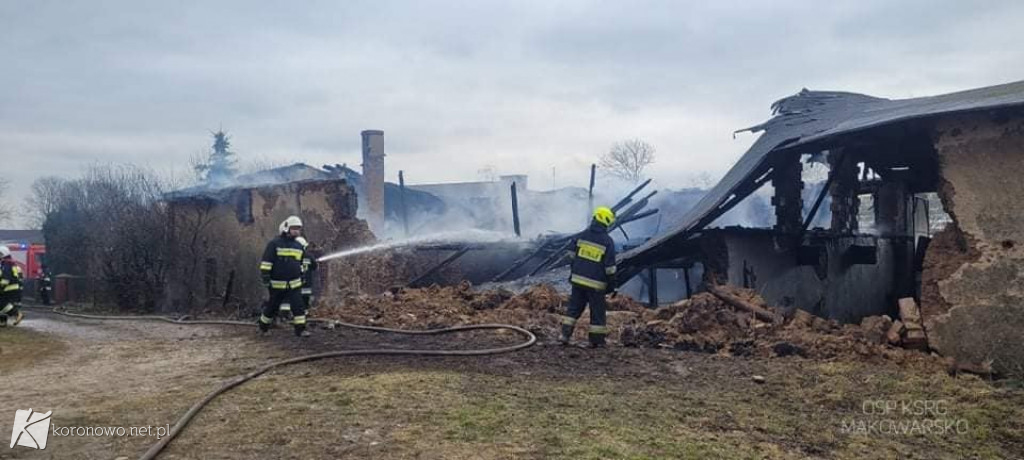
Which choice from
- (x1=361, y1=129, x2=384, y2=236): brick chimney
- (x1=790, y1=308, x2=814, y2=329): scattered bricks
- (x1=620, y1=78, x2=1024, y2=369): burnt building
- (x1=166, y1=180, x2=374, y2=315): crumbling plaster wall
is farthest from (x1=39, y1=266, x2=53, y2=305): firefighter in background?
(x1=790, y1=308, x2=814, y2=329): scattered bricks

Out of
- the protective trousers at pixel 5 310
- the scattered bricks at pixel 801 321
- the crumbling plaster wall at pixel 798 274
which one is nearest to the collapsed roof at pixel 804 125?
the crumbling plaster wall at pixel 798 274

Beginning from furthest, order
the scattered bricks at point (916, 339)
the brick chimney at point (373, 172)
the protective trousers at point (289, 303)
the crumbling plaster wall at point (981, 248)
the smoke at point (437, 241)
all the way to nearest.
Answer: the brick chimney at point (373, 172), the smoke at point (437, 241), the protective trousers at point (289, 303), the scattered bricks at point (916, 339), the crumbling plaster wall at point (981, 248)

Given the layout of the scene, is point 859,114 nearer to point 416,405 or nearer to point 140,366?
point 416,405

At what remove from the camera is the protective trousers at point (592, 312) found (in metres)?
8.43

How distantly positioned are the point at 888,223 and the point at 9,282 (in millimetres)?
15951

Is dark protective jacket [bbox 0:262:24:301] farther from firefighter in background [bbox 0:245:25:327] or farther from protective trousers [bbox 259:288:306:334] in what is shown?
protective trousers [bbox 259:288:306:334]

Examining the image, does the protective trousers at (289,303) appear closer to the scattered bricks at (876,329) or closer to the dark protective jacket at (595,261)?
the dark protective jacket at (595,261)

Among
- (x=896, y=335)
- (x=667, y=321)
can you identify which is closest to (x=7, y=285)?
(x=667, y=321)

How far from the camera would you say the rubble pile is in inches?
314

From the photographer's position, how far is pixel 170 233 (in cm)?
1667

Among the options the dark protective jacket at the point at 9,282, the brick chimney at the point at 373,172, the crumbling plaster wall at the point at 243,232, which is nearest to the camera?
the dark protective jacket at the point at 9,282

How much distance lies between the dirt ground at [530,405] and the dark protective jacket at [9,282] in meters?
4.90

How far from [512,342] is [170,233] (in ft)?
36.6

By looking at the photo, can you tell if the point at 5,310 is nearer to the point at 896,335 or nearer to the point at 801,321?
the point at 801,321
